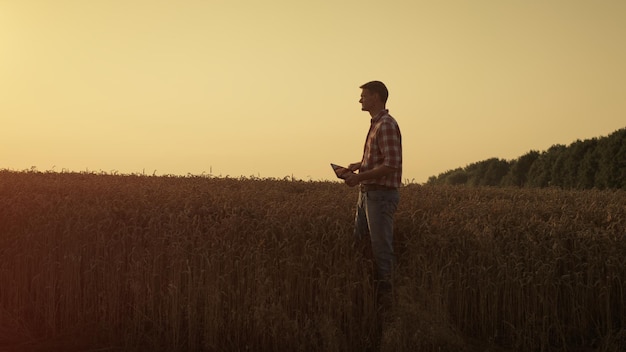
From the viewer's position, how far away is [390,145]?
774 cm

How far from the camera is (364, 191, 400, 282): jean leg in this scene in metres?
7.90

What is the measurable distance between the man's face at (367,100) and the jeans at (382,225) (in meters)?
1.05

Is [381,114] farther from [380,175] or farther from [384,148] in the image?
[380,175]

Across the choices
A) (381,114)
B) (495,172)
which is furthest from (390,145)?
(495,172)

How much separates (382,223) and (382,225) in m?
0.02

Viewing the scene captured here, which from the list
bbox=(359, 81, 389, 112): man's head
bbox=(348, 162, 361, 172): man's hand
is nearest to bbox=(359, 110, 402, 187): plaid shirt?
bbox=(359, 81, 389, 112): man's head

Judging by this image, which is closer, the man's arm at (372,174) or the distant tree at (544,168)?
the man's arm at (372,174)

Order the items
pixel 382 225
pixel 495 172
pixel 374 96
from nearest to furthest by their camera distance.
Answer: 1. pixel 382 225
2. pixel 374 96
3. pixel 495 172

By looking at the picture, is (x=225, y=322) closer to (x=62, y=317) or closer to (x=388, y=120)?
(x=62, y=317)

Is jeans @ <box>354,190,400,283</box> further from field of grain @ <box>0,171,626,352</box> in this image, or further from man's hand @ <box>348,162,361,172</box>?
man's hand @ <box>348,162,361,172</box>

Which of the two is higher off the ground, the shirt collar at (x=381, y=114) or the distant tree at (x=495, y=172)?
the distant tree at (x=495, y=172)

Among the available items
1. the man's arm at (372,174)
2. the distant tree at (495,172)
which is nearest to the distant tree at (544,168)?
the distant tree at (495,172)

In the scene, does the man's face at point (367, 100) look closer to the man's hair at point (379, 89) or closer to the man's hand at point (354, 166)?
the man's hair at point (379, 89)

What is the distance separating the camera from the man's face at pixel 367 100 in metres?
8.02
